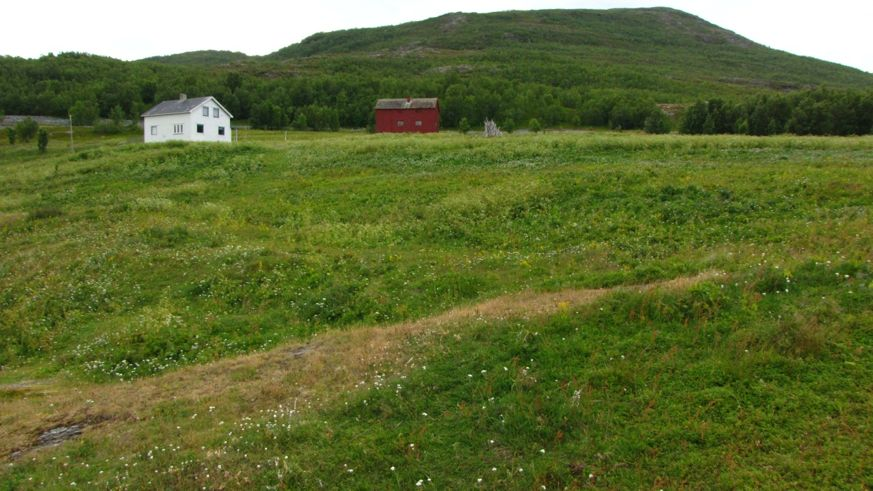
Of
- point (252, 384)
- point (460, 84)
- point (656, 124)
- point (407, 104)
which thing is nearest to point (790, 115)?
point (656, 124)

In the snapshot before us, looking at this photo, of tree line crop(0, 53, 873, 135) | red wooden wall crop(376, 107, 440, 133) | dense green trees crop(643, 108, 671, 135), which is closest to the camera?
tree line crop(0, 53, 873, 135)

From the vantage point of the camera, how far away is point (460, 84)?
331ft

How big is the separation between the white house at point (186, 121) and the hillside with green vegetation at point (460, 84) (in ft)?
66.3

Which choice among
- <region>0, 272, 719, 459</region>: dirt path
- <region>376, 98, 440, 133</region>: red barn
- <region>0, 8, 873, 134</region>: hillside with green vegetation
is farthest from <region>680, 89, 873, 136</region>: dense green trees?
<region>0, 272, 719, 459</region>: dirt path

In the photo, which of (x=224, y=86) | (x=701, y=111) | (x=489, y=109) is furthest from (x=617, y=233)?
(x=224, y=86)

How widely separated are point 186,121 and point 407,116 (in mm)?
25794

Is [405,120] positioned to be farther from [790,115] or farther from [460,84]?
[790,115]

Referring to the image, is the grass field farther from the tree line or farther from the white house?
the tree line

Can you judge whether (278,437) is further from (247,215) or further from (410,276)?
(247,215)

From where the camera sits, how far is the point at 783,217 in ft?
53.6

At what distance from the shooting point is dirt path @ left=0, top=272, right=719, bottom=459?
8.49 metres

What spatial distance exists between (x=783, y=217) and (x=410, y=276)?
10.6 meters

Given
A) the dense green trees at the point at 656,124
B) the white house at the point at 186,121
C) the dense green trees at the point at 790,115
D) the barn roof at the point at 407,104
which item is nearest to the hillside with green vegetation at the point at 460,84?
the dense green trees at the point at 790,115

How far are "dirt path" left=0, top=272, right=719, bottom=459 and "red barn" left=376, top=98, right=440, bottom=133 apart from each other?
6144 cm
